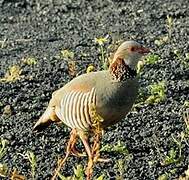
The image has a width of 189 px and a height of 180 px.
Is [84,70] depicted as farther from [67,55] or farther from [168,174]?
[168,174]

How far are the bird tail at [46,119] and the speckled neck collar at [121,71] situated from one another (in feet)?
2.09

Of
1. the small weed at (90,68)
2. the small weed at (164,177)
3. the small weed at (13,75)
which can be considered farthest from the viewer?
the small weed at (13,75)

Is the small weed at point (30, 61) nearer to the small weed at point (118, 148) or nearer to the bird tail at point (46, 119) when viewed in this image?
the bird tail at point (46, 119)

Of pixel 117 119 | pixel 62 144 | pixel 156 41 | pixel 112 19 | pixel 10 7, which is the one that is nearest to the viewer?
pixel 117 119

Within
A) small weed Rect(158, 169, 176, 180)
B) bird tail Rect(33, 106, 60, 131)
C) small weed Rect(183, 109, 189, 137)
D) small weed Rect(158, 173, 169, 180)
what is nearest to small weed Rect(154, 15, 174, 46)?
small weed Rect(183, 109, 189, 137)

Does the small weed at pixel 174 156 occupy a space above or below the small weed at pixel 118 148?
below

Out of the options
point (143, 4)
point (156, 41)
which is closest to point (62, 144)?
point (156, 41)

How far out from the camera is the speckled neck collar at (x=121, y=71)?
17.4ft

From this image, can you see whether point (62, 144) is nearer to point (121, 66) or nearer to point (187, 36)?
point (121, 66)

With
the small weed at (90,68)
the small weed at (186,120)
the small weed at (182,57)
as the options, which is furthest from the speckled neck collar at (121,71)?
the small weed at (182,57)

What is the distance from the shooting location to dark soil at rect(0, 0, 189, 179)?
5.66 meters

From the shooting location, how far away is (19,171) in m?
5.48

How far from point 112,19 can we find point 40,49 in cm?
161

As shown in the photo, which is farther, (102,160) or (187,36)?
(187,36)
